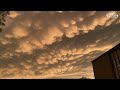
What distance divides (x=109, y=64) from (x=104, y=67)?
3.16 ft

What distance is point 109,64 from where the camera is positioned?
47.9 feet

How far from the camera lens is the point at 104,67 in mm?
15469

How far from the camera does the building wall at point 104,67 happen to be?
570 inches

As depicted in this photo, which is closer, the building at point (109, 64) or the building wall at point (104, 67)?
the building at point (109, 64)

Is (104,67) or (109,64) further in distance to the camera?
(104,67)

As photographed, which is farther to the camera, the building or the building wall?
the building wall

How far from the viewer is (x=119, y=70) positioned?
1341 centimetres

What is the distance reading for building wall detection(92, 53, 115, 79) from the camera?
14.5 metres

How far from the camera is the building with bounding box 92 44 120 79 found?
13555 mm

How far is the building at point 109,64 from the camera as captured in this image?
13555mm
